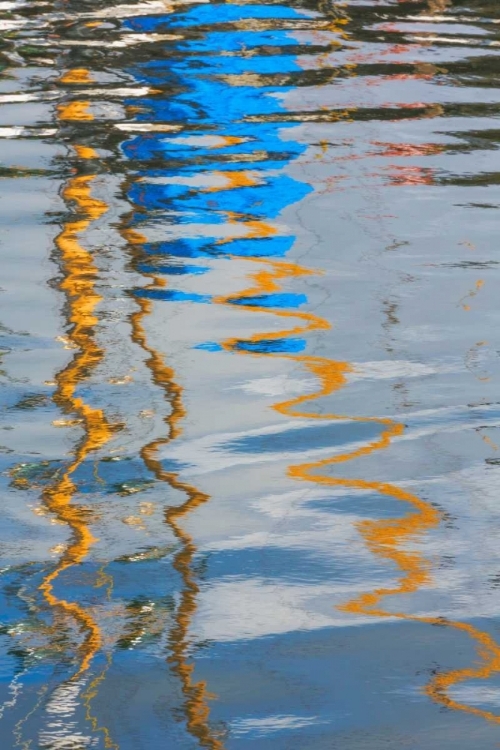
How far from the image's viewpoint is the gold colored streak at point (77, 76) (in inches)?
285

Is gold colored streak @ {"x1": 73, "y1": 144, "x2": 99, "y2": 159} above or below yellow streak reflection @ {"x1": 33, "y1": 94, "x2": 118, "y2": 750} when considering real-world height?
above

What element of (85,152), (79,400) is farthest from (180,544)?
(85,152)

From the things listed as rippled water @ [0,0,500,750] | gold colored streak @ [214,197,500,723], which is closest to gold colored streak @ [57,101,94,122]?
rippled water @ [0,0,500,750]

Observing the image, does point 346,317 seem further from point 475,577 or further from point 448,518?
point 475,577

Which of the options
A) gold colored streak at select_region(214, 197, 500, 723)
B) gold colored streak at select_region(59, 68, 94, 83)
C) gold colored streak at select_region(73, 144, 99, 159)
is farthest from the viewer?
gold colored streak at select_region(59, 68, 94, 83)

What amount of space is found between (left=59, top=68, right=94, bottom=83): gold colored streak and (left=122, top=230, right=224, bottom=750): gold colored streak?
3262 millimetres

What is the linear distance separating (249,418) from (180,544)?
670mm

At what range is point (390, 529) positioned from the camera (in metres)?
2.88

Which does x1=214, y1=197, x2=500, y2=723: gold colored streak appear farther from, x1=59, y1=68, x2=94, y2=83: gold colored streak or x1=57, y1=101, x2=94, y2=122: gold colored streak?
x1=59, y1=68, x2=94, y2=83: gold colored streak

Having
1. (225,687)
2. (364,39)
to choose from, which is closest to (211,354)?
(225,687)

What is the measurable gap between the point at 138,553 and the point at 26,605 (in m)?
0.29

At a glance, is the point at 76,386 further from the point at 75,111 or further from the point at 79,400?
the point at 75,111

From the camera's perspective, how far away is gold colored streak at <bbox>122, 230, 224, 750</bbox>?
223cm

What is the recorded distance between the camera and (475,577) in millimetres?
2674
